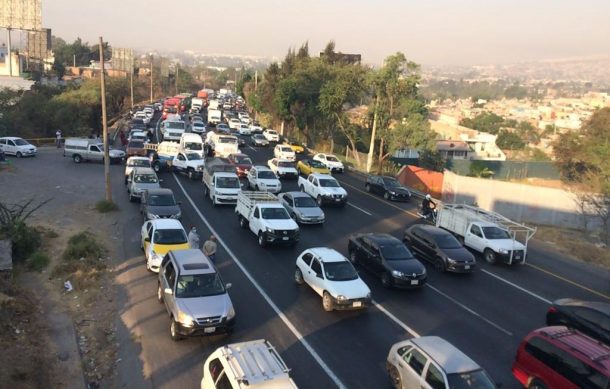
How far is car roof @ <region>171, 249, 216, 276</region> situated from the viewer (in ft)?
47.2

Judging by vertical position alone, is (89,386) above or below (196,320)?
below

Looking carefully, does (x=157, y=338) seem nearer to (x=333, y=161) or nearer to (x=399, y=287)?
(x=399, y=287)

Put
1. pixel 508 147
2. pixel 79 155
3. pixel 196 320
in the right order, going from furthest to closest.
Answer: pixel 508 147, pixel 79 155, pixel 196 320

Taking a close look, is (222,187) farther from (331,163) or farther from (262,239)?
(331,163)

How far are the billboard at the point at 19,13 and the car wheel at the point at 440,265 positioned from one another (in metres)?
76.9

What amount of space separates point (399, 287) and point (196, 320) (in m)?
7.49

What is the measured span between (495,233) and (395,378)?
12.9 m

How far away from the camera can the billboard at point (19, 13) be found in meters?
75.1

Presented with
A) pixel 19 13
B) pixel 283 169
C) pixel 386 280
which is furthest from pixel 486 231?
pixel 19 13

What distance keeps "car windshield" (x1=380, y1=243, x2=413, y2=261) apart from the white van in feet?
28.1

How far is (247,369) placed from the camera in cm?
960

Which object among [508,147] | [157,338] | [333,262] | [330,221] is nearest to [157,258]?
[157,338]

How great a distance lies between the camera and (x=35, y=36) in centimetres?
8788

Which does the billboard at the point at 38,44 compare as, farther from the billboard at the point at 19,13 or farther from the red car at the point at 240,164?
the red car at the point at 240,164
